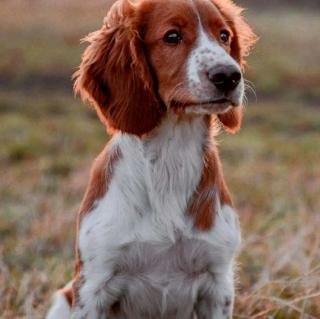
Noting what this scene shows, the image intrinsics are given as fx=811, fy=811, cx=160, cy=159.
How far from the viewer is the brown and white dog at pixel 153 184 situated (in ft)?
11.1

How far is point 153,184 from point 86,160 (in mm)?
6558

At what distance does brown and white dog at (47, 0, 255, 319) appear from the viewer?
133 inches

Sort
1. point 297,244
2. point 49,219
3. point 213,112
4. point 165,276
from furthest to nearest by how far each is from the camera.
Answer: point 49,219 < point 297,244 < point 165,276 < point 213,112

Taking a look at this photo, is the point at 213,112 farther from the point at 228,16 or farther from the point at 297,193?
the point at 297,193

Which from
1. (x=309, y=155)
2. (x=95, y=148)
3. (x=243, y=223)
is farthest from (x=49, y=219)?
(x=309, y=155)

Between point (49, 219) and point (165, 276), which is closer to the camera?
point (165, 276)

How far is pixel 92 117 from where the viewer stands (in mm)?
13898

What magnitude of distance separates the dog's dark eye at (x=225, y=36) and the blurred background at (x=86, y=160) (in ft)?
4.37

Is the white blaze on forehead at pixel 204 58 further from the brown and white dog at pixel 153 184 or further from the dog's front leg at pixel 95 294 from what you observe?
the dog's front leg at pixel 95 294

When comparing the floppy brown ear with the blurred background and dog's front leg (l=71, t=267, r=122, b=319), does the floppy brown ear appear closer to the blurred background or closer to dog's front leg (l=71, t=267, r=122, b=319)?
dog's front leg (l=71, t=267, r=122, b=319)

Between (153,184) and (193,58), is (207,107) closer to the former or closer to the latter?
(193,58)

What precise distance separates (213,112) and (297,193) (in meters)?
5.25

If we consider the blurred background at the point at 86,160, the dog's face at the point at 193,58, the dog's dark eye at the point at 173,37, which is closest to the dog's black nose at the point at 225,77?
the dog's face at the point at 193,58

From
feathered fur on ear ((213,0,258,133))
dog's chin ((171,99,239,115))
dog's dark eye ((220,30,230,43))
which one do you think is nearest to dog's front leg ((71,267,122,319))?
dog's chin ((171,99,239,115))
